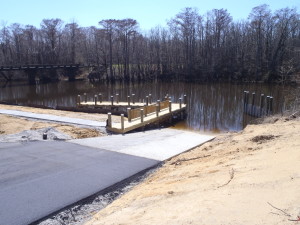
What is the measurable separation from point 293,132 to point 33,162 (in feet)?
30.6

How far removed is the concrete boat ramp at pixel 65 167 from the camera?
6.65m

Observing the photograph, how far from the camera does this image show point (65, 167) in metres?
8.98

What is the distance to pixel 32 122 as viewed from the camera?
17.0 metres

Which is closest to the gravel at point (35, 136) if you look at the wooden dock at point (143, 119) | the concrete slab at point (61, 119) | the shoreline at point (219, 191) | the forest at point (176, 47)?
the concrete slab at point (61, 119)

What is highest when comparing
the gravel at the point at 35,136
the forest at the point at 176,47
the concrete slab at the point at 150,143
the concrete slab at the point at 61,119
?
the forest at the point at 176,47

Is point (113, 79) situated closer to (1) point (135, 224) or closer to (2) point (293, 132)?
(2) point (293, 132)

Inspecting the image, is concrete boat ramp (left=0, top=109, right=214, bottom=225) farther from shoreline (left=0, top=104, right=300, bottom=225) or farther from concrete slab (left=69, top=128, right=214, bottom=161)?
shoreline (left=0, top=104, right=300, bottom=225)

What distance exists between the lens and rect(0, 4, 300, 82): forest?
5053cm

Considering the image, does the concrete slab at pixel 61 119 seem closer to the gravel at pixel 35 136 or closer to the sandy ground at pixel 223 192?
the gravel at pixel 35 136

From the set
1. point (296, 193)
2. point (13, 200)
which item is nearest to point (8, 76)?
point (13, 200)

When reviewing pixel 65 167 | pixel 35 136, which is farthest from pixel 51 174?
pixel 35 136

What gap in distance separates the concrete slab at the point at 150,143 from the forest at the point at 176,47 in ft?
125

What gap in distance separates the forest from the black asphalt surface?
42.9 m

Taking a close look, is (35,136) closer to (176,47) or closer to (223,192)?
(223,192)
